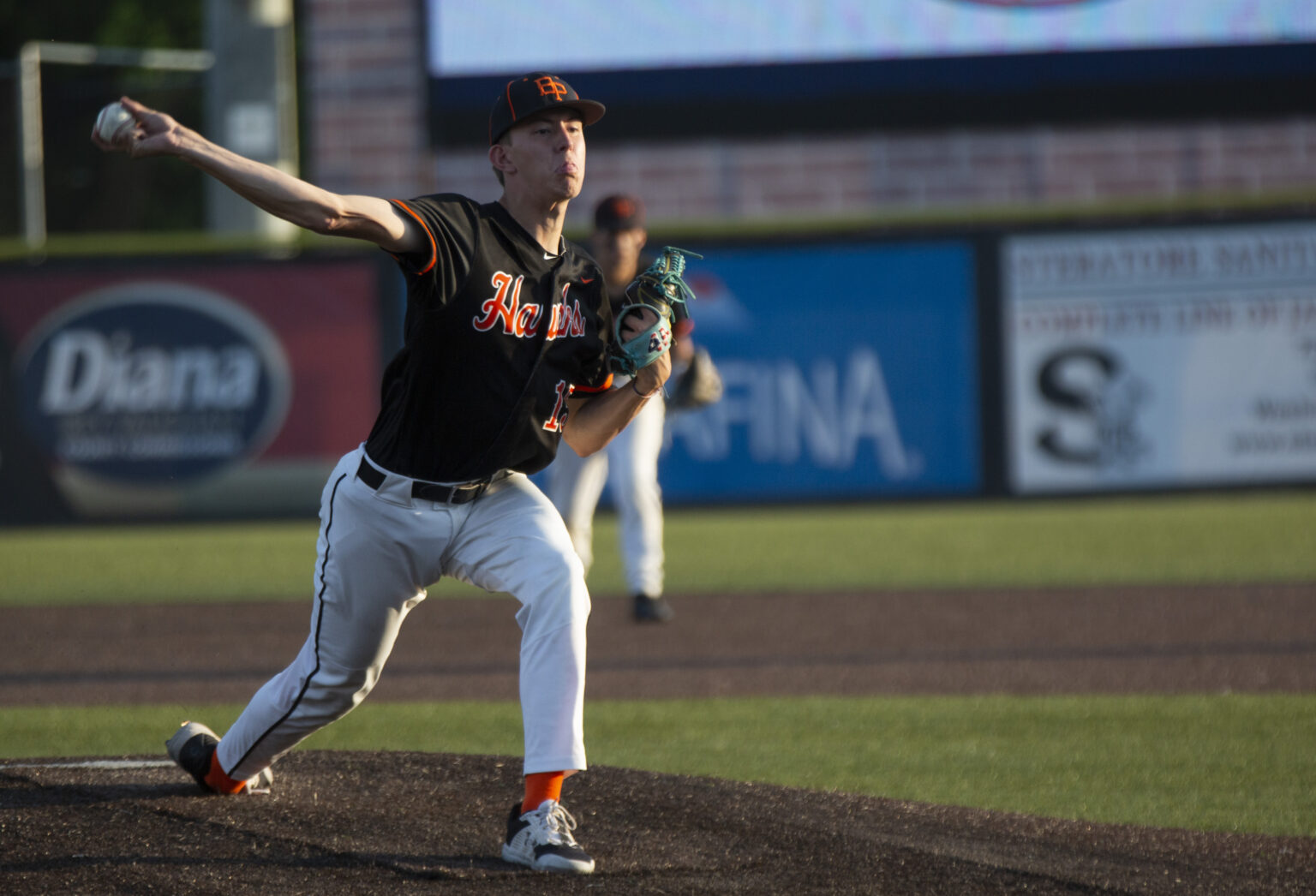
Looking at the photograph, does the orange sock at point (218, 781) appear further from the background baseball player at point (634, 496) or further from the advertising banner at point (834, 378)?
the advertising banner at point (834, 378)

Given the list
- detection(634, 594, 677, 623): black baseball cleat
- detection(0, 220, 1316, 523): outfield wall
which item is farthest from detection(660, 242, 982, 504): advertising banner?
detection(634, 594, 677, 623): black baseball cleat

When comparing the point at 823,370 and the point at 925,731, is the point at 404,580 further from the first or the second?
the point at 823,370

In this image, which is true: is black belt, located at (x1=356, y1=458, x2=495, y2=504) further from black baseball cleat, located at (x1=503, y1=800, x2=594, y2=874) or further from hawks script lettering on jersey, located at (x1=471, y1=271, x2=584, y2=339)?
black baseball cleat, located at (x1=503, y1=800, x2=594, y2=874)

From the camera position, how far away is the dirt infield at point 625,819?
3.31 m

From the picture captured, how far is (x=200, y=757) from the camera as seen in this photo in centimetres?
393

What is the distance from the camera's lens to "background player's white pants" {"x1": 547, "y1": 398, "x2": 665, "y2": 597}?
24.3 feet

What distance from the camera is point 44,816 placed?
12.1ft

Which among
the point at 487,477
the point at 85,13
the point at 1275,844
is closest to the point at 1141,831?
the point at 1275,844

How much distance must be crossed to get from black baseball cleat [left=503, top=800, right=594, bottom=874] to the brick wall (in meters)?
10.7

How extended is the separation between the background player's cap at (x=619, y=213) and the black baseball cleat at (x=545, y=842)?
369 cm

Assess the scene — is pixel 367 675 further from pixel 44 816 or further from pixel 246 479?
pixel 246 479

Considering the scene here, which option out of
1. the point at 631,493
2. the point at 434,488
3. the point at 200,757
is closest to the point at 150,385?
the point at 631,493

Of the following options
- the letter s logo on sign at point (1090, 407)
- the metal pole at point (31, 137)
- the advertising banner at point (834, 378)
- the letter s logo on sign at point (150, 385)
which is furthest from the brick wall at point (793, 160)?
the metal pole at point (31, 137)

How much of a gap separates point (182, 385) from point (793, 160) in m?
5.66
